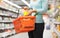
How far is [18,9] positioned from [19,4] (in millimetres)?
303

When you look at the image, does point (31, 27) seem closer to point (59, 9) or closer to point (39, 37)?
point (39, 37)

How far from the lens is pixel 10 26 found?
9.21 m

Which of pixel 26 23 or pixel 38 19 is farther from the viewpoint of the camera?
pixel 38 19

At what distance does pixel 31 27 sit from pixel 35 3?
0.37 meters

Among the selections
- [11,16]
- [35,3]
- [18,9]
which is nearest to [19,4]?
[18,9]

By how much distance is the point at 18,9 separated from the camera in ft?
33.0

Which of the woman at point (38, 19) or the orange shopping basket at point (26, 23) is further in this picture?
the woman at point (38, 19)

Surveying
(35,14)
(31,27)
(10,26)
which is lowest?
(10,26)

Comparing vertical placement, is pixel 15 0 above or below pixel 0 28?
above

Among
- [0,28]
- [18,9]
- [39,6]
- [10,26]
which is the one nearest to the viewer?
[39,6]

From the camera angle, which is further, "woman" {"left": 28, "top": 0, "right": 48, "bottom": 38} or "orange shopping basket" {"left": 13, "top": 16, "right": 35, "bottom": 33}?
"woman" {"left": 28, "top": 0, "right": 48, "bottom": 38}

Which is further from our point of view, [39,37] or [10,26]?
[10,26]

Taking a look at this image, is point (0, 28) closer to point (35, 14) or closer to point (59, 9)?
point (59, 9)

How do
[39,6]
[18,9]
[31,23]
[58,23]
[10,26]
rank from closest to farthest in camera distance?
[31,23] < [39,6] < [58,23] < [10,26] < [18,9]
